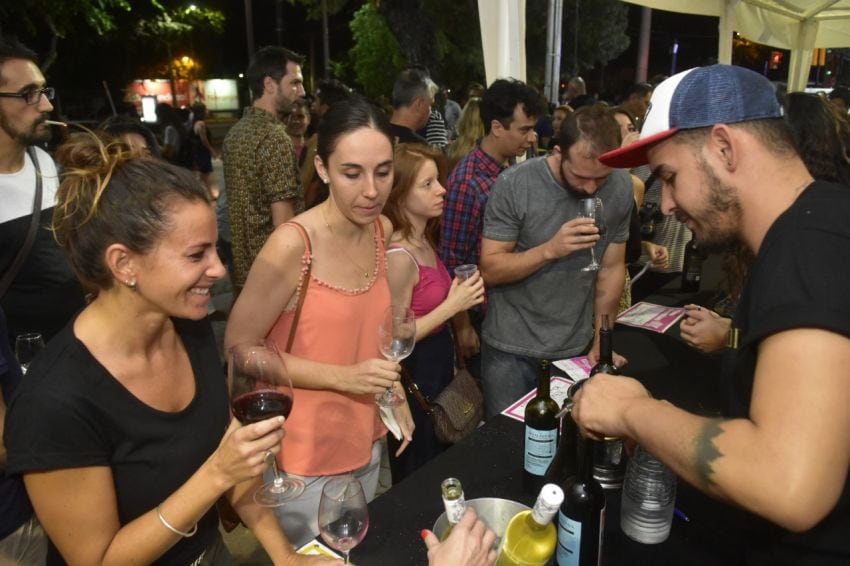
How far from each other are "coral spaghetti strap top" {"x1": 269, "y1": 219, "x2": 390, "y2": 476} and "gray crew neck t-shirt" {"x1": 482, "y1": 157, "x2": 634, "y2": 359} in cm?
91

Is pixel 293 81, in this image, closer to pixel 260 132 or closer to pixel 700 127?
pixel 260 132

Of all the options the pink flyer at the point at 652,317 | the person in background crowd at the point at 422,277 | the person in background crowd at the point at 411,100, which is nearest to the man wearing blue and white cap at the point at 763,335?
the person in background crowd at the point at 422,277

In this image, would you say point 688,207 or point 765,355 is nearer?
point 765,355

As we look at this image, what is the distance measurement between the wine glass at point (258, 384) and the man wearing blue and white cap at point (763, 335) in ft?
2.38

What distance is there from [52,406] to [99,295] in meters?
0.30

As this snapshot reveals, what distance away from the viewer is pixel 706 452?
111 cm

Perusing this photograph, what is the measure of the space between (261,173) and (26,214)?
1.42 m

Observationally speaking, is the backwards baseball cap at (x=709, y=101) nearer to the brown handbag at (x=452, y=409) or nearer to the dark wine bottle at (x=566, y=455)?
the dark wine bottle at (x=566, y=455)

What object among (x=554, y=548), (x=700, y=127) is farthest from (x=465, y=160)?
(x=554, y=548)

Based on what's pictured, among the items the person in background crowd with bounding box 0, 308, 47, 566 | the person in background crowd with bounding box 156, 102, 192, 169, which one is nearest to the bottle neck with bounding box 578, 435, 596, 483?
the person in background crowd with bounding box 0, 308, 47, 566

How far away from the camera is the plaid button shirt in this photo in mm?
3361

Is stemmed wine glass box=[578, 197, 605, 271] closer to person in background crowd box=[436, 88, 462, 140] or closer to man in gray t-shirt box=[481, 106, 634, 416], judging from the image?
man in gray t-shirt box=[481, 106, 634, 416]

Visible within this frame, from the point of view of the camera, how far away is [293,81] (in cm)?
419

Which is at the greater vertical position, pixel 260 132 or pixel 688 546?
pixel 260 132
